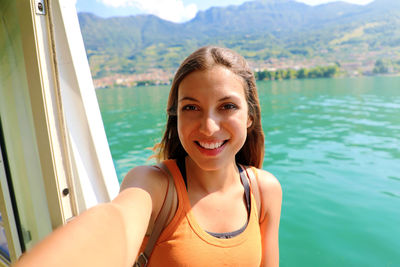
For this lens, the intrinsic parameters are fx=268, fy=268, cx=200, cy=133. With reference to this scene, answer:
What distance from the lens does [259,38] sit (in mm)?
91812

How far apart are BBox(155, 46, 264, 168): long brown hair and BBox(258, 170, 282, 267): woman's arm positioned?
0.24m

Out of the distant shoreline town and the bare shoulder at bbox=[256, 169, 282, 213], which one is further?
the distant shoreline town

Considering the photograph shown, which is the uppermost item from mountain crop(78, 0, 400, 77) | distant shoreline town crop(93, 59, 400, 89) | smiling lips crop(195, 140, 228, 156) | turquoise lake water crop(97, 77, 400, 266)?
mountain crop(78, 0, 400, 77)

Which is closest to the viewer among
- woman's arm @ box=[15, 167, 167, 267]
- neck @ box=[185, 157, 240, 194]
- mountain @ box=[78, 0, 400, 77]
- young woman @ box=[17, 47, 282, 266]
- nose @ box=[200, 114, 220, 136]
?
woman's arm @ box=[15, 167, 167, 267]

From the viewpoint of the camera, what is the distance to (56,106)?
A: 1176 mm

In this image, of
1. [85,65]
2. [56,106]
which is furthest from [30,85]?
[85,65]

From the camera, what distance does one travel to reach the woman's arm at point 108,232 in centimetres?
48

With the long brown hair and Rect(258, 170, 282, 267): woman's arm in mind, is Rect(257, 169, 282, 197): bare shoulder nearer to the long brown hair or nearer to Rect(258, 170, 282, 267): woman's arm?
Rect(258, 170, 282, 267): woman's arm

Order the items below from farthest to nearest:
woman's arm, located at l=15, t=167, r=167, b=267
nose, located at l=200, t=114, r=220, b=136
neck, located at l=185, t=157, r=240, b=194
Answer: neck, located at l=185, t=157, r=240, b=194
nose, located at l=200, t=114, r=220, b=136
woman's arm, located at l=15, t=167, r=167, b=267

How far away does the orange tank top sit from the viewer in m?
0.88

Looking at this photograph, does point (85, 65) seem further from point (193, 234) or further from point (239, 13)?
point (239, 13)

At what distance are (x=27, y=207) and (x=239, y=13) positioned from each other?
196m

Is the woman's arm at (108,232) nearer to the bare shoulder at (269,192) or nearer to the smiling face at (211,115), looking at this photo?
the smiling face at (211,115)

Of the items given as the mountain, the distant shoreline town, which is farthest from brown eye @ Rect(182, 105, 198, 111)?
the mountain
